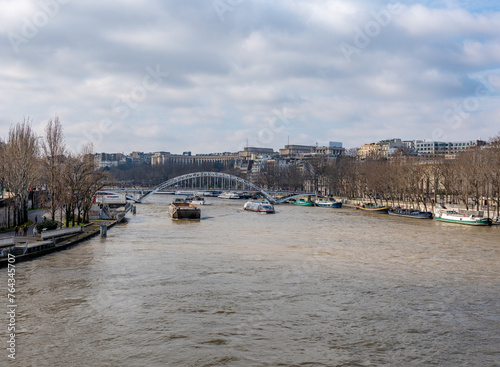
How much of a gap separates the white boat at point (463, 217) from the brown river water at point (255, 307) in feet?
60.2

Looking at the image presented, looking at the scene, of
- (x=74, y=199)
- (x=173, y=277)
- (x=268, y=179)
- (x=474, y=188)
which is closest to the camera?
(x=173, y=277)

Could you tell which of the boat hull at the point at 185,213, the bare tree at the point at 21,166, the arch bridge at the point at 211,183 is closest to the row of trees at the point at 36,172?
the bare tree at the point at 21,166

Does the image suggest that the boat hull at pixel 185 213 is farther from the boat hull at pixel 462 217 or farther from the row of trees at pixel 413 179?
the row of trees at pixel 413 179

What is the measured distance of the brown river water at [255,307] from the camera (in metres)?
11.1

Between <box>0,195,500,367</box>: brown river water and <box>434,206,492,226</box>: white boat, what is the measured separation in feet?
60.2

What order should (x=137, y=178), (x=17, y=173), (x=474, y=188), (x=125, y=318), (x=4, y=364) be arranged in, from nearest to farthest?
(x=4, y=364) → (x=125, y=318) → (x=17, y=173) → (x=474, y=188) → (x=137, y=178)

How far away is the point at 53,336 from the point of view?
1173 cm

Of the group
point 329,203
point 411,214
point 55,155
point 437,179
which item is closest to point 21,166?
point 55,155

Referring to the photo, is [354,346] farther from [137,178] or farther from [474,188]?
[137,178]

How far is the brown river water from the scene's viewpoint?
1113 centimetres

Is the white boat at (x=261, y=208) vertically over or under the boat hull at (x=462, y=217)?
over

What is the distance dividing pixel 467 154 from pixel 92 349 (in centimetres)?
5458

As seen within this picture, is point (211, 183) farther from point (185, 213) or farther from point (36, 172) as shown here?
point (36, 172)

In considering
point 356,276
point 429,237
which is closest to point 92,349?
point 356,276
